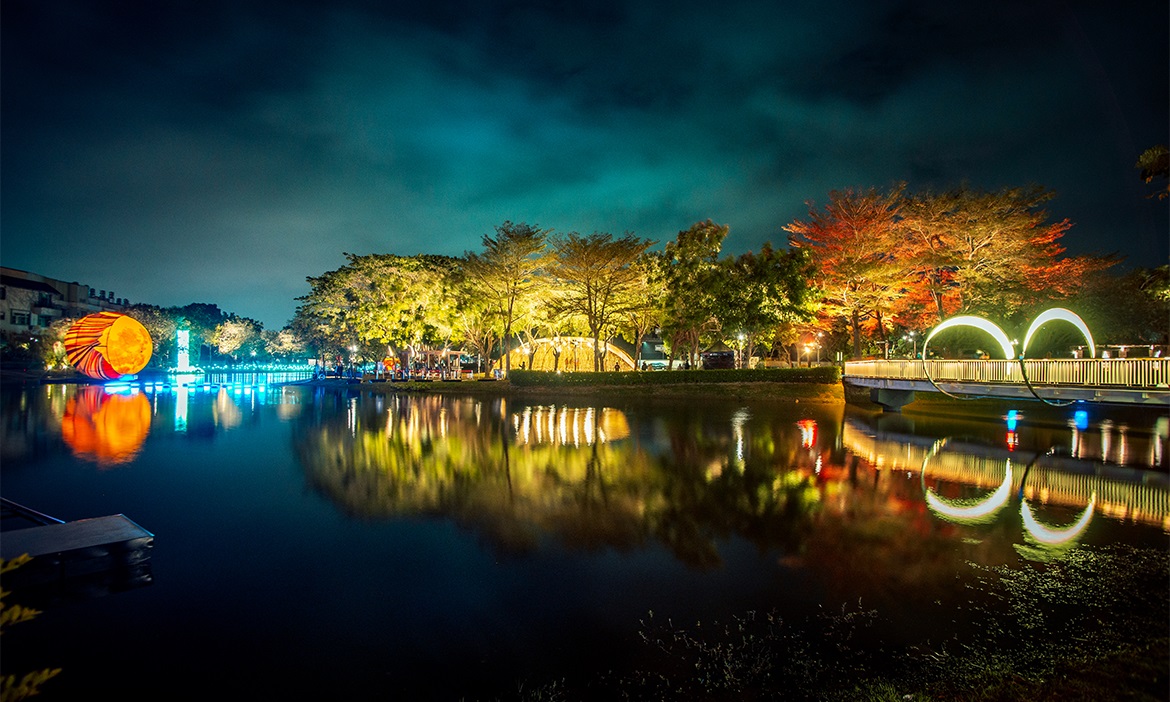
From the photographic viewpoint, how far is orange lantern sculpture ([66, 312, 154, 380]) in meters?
24.9

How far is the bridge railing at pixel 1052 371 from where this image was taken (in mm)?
15359

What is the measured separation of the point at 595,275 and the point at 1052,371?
1022 inches

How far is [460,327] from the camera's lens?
43375 mm

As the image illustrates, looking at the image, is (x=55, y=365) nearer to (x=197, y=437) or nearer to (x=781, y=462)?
(x=197, y=437)

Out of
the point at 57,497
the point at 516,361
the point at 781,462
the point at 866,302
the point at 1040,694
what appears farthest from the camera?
the point at 516,361

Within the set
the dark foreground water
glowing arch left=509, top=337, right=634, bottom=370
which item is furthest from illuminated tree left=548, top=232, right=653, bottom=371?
the dark foreground water

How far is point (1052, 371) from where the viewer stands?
17938 mm

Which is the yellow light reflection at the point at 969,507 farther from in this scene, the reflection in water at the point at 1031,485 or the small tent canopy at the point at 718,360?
the small tent canopy at the point at 718,360

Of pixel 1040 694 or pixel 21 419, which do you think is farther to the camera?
pixel 21 419

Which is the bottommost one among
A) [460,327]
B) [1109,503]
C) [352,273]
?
[1109,503]

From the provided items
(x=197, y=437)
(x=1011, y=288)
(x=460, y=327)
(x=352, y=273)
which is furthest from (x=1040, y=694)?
(x=352, y=273)

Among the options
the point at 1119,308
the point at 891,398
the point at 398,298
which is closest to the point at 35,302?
the point at 398,298

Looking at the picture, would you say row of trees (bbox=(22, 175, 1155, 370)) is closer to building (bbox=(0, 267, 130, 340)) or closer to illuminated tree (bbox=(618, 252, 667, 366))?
illuminated tree (bbox=(618, 252, 667, 366))

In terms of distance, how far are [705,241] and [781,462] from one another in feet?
84.2
